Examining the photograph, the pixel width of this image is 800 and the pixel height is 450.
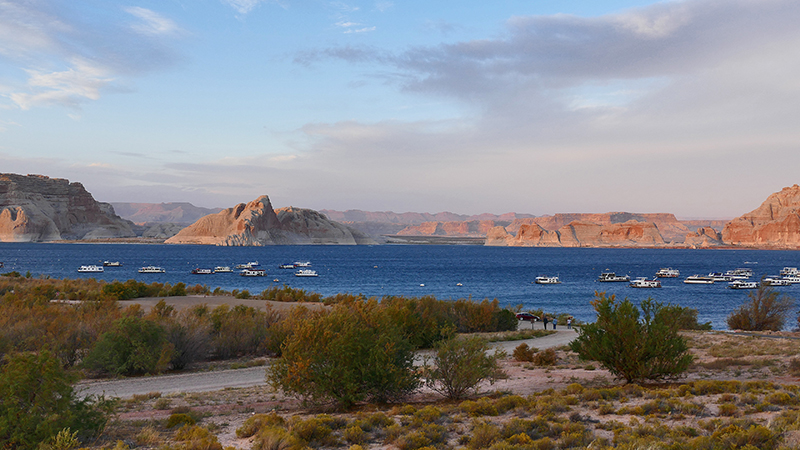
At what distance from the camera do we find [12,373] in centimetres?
866

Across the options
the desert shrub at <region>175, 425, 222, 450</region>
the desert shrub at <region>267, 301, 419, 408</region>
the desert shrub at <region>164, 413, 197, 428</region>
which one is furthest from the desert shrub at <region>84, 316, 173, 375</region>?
the desert shrub at <region>175, 425, 222, 450</region>

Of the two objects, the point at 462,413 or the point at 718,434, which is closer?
the point at 718,434

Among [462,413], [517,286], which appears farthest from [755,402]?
[517,286]

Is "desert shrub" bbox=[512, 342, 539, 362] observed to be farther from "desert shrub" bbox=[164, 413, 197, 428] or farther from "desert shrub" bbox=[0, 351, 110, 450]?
"desert shrub" bbox=[0, 351, 110, 450]

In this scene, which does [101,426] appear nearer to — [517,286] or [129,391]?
[129,391]

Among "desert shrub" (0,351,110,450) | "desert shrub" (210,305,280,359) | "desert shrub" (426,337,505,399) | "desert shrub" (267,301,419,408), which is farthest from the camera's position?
"desert shrub" (210,305,280,359)

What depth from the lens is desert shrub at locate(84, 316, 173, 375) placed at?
15.8 m

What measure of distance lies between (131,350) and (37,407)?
820 centimetres

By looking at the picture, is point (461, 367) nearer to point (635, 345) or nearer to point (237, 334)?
point (635, 345)

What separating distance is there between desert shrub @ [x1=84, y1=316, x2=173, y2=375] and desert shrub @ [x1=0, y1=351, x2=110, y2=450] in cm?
699

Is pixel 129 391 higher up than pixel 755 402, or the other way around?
pixel 755 402

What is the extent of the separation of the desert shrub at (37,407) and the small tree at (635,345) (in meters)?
11.5

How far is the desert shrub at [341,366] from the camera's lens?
460 inches

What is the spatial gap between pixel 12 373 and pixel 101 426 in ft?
5.52
